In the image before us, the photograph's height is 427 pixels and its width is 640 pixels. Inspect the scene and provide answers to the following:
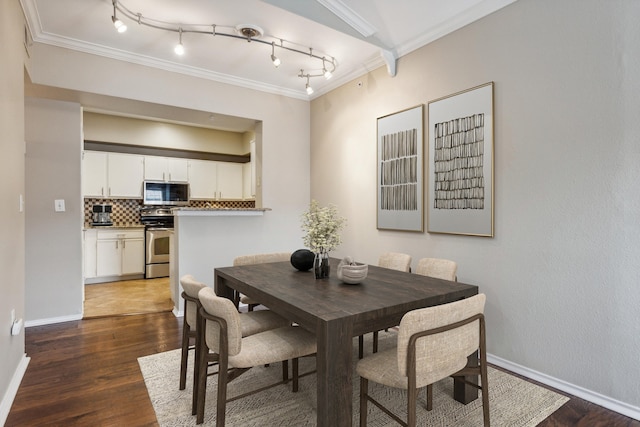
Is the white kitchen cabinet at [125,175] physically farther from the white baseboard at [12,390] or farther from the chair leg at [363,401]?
the chair leg at [363,401]

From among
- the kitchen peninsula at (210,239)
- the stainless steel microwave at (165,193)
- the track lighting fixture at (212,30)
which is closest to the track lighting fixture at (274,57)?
the track lighting fixture at (212,30)

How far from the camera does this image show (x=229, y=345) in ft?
5.31

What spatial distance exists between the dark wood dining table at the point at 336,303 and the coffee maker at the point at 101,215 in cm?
422

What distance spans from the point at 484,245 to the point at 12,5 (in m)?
3.61

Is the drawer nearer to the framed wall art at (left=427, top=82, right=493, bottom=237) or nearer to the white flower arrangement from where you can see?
the white flower arrangement

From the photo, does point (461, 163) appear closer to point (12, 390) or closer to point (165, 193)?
point (12, 390)

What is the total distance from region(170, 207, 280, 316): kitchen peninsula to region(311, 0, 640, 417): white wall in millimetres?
2230

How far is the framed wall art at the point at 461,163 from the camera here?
8.39 feet

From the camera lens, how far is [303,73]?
3.86m

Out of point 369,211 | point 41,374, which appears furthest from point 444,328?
point 41,374

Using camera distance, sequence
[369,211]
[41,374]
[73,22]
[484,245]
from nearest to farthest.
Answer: [41,374] < [484,245] < [73,22] < [369,211]

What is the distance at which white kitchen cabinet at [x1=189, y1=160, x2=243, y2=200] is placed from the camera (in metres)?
6.23

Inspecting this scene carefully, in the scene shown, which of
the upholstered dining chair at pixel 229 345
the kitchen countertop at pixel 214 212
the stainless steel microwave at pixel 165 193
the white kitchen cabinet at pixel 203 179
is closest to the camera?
the upholstered dining chair at pixel 229 345

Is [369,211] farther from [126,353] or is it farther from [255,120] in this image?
[126,353]
